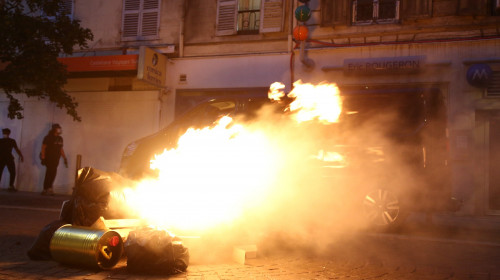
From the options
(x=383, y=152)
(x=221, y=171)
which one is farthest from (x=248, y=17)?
(x=221, y=171)

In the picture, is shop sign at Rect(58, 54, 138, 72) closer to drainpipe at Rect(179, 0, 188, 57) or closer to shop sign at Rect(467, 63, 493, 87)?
drainpipe at Rect(179, 0, 188, 57)

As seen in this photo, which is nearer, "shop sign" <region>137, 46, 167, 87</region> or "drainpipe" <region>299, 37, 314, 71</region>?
"drainpipe" <region>299, 37, 314, 71</region>

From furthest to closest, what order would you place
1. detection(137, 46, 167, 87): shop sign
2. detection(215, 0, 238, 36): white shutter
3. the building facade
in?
detection(215, 0, 238, 36): white shutter → detection(137, 46, 167, 87): shop sign → the building facade

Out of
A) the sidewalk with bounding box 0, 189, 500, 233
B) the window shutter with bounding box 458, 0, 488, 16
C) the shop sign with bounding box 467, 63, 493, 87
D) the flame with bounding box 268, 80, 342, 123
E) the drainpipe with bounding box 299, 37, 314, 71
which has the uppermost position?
the window shutter with bounding box 458, 0, 488, 16

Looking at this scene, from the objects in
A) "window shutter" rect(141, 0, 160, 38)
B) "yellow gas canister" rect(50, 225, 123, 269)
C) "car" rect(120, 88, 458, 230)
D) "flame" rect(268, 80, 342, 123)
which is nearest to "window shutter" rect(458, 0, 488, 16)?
"car" rect(120, 88, 458, 230)

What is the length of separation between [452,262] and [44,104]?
48.4 feet

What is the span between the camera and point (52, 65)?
40.5ft

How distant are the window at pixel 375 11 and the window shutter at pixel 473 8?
1643 mm

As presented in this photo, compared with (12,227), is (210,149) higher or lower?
higher

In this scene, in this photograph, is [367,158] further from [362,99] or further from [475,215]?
[475,215]

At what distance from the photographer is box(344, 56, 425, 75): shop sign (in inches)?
463

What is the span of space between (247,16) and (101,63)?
4.93 m

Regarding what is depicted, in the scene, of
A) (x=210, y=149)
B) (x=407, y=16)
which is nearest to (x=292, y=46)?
(x=407, y=16)

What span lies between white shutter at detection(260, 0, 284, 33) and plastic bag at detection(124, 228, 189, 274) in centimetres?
1015
